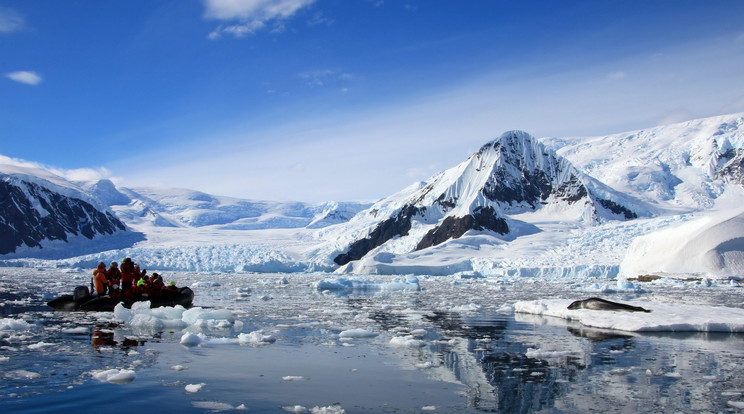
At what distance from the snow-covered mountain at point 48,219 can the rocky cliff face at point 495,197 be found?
46179 mm

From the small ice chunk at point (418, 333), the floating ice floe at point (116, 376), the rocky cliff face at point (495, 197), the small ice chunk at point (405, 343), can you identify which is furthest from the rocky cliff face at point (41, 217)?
the floating ice floe at point (116, 376)

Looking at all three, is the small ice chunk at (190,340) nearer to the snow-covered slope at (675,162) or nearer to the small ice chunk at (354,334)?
the small ice chunk at (354,334)

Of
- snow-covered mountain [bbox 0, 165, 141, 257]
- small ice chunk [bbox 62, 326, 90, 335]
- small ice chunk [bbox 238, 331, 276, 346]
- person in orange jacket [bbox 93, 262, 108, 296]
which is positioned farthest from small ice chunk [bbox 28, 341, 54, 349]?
snow-covered mountain [bbox 0, 165, 141, 257]

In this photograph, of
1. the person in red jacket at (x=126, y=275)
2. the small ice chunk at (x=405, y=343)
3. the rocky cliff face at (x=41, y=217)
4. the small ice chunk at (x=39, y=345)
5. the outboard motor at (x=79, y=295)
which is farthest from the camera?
the rocky cliff face at (x=41, y=217)

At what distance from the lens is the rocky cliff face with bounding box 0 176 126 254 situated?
302ft

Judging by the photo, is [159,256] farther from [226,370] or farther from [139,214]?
[139,214]

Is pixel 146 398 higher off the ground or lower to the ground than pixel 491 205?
lower

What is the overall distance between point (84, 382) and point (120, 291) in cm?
1119

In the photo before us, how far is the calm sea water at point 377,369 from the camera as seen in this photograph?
6129mm

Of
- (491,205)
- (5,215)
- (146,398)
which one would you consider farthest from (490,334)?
(5,215)

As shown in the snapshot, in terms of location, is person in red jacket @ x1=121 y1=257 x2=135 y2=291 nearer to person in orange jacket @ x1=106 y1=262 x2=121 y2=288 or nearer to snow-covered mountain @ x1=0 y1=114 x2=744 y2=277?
person in orange jacket @ x1=106 y1=262 x2=121 y2=288

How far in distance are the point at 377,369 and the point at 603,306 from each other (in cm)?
984

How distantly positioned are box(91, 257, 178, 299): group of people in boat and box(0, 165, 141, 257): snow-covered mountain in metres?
78.6

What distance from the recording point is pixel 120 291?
17078 millimetres
